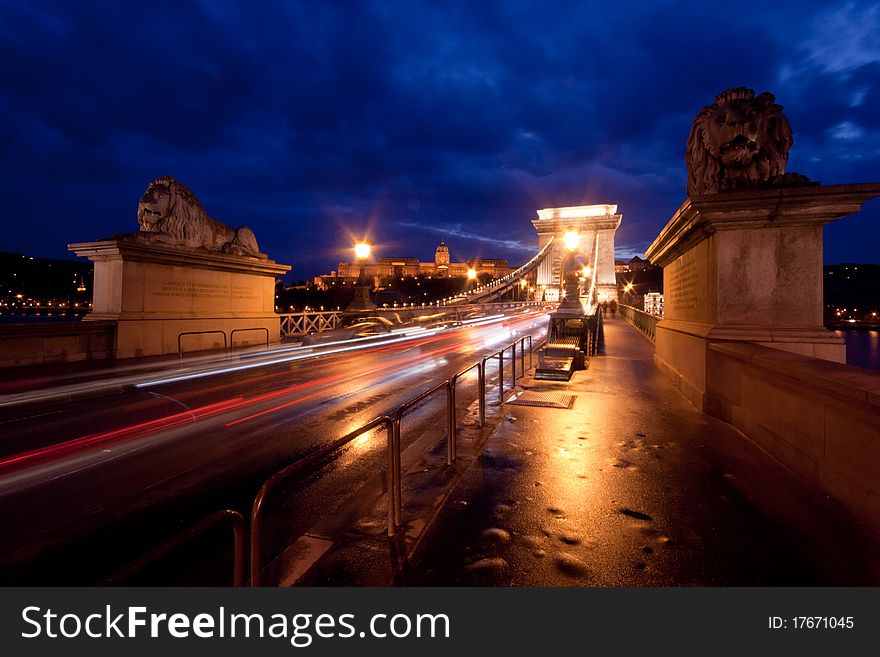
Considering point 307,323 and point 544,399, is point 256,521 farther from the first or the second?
point 307,323

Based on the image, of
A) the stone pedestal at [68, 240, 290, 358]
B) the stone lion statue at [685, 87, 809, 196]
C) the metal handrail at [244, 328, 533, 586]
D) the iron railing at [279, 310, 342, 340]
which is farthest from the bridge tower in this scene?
the metal handrail at [244, 328, 533, 586]

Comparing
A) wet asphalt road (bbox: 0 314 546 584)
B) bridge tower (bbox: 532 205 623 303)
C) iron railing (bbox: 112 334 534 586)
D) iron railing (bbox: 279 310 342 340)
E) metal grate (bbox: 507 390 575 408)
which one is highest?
bridge tower (bbox: 532 205 623 303)


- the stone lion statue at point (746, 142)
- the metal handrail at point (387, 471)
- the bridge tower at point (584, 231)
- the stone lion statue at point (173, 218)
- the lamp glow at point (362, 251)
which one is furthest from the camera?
the bridge tower at point (584, 231)

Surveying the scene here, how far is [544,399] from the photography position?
8070mm

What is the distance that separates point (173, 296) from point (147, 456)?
1145 cm

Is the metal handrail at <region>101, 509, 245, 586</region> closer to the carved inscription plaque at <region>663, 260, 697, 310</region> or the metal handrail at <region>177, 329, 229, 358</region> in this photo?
the carved inscription plaque at <region>663, 260, 697, 310</region>

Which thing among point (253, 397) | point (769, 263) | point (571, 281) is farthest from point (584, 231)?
point (253, 397)

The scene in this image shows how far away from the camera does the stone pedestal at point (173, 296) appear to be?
13.6 meters

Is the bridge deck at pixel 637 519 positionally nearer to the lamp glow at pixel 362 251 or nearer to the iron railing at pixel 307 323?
the lamp glow at pixel 362 251

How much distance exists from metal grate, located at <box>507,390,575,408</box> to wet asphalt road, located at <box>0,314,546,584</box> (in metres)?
1.65

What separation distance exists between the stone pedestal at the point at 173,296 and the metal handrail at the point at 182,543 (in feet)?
46.9

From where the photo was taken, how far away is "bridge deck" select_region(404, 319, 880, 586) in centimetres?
284

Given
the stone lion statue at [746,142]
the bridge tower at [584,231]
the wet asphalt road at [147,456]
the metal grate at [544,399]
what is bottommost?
the wet asphalt road at [147,456]

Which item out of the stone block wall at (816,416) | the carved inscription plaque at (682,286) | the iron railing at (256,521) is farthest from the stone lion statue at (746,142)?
the iron railing at (256,521)
